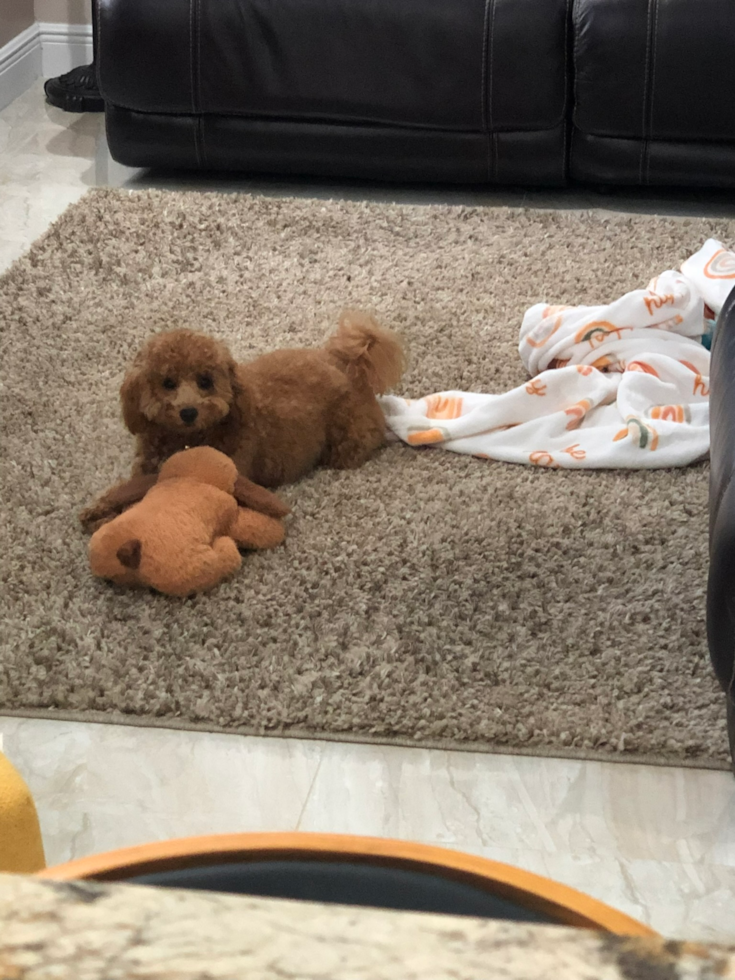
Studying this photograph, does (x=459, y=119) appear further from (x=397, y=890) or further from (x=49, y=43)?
(x=397, y=890)

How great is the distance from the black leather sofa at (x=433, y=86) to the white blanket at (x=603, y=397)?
29.4 inches

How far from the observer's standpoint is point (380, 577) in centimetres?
151

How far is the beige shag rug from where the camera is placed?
130 centimetres

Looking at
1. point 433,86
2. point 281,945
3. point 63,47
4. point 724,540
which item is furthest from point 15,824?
point 63,47

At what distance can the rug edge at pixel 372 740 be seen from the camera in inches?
48.8

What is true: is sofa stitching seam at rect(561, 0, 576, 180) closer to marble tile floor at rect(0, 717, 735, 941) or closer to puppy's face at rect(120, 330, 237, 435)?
puppy's face at rect(120, 330, 237, 435)

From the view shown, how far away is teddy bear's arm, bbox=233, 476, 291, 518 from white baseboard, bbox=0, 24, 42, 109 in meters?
2.45

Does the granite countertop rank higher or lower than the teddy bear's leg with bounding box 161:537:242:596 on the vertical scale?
higher

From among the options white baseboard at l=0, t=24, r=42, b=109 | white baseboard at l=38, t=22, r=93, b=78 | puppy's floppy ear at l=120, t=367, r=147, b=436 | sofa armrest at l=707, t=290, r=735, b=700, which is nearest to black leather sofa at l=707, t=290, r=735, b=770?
sofa armrest at l=707, t=290, r=735, b=700

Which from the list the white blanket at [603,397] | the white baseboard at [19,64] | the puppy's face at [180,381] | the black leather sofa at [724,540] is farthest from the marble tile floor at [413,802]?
the white baseboard at [19,64]

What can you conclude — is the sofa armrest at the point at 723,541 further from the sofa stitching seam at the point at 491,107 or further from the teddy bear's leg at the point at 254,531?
the sofa stitching seam at the point at 491,107

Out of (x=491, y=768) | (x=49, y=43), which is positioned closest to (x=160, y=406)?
(x=491, y=768)

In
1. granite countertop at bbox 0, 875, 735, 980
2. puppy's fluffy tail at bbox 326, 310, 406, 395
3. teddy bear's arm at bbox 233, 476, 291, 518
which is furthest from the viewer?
puppy's fluffy tail at bbox 326, 310, 406, 395

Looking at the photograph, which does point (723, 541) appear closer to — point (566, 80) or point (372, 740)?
point (372, 740)
